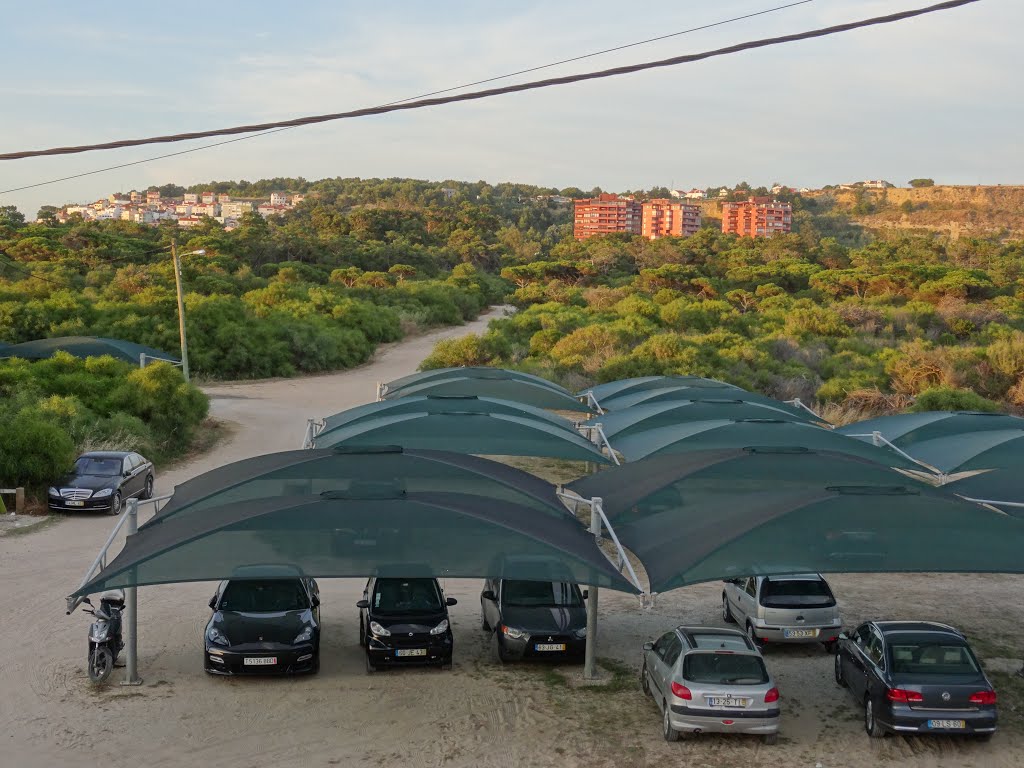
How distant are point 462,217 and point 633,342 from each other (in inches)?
3472

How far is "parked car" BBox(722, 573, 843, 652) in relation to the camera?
13.8m

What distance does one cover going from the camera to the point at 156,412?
2858 cm

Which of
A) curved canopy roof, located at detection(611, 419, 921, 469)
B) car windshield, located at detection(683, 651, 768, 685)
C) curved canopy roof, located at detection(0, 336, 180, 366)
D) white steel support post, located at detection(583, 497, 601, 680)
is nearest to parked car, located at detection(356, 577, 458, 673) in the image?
white steel support post, located at detection(583, 497, 601, 680)

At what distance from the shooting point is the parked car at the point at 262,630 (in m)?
12.2

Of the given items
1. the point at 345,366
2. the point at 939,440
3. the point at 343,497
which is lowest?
the point at 345,366

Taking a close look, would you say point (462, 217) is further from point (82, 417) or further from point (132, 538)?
point (132, 538)

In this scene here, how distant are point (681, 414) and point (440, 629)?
421 inches

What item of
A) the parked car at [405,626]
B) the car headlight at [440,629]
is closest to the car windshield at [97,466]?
the parked car at [405,626]

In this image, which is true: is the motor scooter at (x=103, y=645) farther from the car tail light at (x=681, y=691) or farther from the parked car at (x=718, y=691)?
the car tail light at (x=681, y=691)

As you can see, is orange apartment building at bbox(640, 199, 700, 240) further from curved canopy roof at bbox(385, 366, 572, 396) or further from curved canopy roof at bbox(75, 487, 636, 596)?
curved canopy roof at bbox(75, 487, 636, 596)

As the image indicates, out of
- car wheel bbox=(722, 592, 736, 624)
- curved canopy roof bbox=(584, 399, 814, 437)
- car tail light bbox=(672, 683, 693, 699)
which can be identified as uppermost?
curved canopy roof bbox=(584, 399, 814, 437)

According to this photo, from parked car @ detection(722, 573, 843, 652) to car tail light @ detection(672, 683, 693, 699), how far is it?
3.48m

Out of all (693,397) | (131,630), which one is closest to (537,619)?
(131,630)

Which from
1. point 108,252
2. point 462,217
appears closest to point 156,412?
point 108,252
